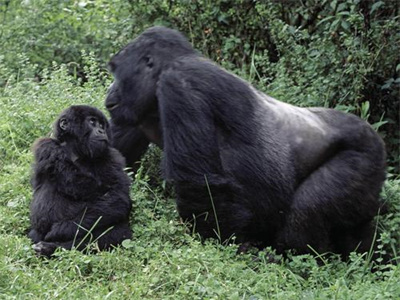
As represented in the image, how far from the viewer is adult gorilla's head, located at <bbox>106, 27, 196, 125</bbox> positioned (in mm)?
4953

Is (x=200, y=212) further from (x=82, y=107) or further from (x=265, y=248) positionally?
(x=82, y=107)

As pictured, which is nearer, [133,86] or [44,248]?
[44,248]

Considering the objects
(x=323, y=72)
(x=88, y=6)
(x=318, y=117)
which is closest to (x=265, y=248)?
(x=318, y=117)

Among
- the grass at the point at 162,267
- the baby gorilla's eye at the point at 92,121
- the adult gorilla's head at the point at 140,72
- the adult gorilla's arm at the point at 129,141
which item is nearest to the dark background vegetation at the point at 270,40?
the grass at the point at 162,267

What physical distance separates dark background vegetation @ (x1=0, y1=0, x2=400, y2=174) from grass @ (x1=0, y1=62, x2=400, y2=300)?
1.26 m

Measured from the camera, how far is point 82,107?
4793 mm

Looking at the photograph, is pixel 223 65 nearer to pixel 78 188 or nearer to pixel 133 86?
pixel 133 86

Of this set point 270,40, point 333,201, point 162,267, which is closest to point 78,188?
point 162,267

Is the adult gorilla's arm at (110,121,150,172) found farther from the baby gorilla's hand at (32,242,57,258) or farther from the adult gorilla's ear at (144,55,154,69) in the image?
the baby gorilla's hand at (32,242,57,258)

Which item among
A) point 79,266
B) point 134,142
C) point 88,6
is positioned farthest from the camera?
point 88,6

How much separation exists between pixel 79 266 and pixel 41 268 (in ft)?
0.68

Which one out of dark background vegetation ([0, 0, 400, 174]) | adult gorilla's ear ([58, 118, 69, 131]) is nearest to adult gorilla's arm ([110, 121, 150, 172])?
adult gorilla's ear ([58, 118, 69, 131])

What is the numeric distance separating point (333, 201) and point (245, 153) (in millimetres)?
607

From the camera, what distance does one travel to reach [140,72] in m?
4.97
